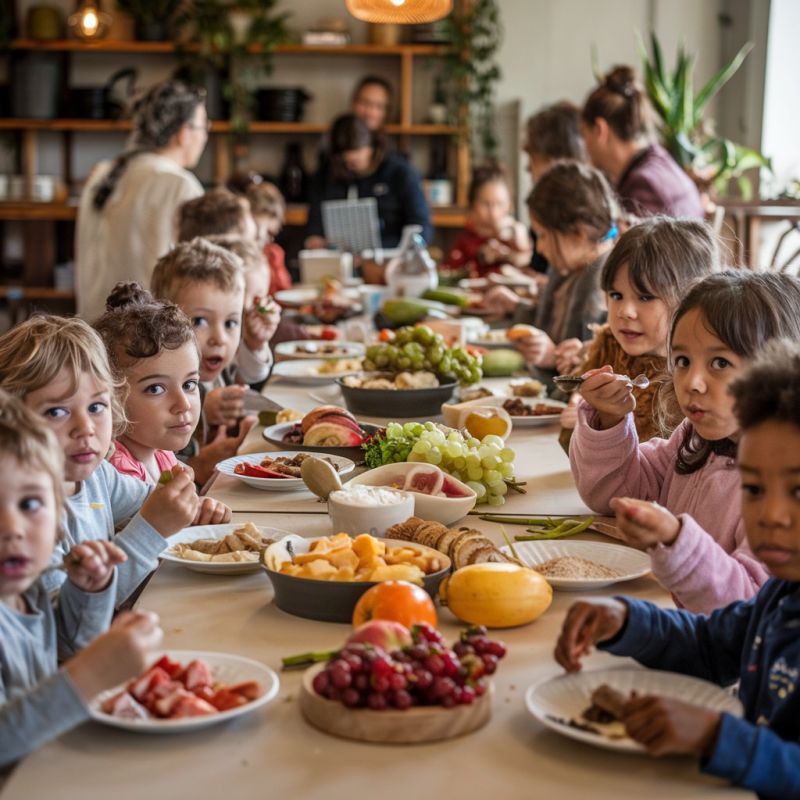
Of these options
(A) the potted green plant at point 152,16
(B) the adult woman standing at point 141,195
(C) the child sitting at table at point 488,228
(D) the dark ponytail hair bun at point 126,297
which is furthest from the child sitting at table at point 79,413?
(A) the potted green plant at point 152,16

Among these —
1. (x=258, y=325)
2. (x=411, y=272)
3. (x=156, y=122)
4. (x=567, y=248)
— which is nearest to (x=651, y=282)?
(x=567, y=248)

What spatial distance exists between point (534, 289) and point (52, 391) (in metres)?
3.41

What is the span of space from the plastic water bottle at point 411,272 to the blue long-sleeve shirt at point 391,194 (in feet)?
7.69

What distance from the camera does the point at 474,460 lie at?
2.00 m

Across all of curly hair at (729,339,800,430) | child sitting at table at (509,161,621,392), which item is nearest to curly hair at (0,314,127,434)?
curly hair at (729,339,800,430)

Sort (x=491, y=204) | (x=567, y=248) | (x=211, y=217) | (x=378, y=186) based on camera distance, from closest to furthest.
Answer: (x=567, y=248), (x=211, y=217), (x=491, y=204), (x=378, y=186)

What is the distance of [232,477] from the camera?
6.97ft

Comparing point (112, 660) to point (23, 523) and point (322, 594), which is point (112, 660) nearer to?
point (23, 523)

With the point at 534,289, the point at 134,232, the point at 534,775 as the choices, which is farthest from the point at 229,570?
the point at 534,289

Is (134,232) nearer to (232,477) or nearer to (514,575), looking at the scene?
(232,477)

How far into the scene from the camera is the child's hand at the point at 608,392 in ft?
6.35

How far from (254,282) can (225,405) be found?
2.91ft

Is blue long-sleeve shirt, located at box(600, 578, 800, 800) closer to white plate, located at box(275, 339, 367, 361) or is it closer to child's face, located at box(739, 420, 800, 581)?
child's face, located at box(739, 420, 800, 581)

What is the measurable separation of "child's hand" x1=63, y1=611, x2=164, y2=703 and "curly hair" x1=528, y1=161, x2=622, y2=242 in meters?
2.60
